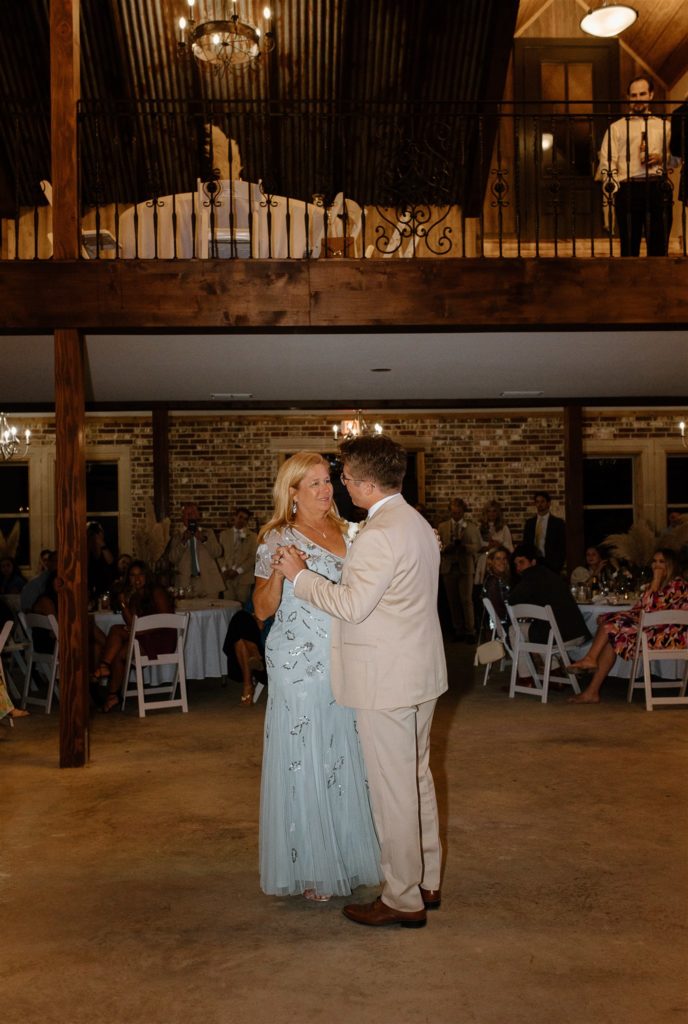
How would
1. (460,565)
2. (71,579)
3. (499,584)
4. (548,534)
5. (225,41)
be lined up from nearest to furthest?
(71,579)
(225,41)
(499,584)
(548,534)
(460,565)

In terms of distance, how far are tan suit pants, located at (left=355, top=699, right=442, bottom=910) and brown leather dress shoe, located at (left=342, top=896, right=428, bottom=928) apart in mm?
114

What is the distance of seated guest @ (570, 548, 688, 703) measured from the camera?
7.12 metres

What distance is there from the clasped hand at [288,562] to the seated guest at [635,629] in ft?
15.3

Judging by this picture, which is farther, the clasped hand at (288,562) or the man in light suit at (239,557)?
the man in light suit at (239,557)

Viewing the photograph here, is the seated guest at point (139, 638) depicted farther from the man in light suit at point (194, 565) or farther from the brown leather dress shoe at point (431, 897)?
the brown leather dress shoe at point (431, 897)

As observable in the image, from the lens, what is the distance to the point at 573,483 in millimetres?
11625

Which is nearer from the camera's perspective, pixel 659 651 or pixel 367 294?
pixel 367 294

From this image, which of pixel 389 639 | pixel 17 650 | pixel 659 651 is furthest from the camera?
pixel 17 650

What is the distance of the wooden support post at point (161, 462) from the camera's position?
11656 millimetres

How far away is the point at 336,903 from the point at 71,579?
2.79m

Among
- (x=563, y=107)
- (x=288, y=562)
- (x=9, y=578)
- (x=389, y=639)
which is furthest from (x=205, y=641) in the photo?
(x=563, y=107)

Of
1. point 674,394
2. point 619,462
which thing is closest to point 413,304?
point 674,394

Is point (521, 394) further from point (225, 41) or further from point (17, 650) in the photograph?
point (17, 650)

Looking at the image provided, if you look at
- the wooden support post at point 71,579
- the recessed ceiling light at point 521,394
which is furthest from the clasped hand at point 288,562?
the recessed ceiling light at point 521,394
